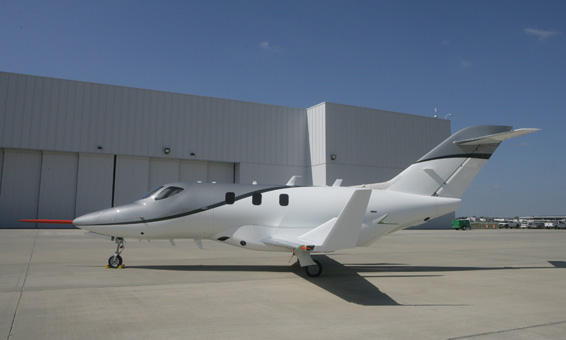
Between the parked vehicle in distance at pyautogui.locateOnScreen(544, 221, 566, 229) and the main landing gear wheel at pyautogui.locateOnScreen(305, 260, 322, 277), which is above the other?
the main landing gear wheel at pyautogui.locateOnScreen(305, 260, 322, 277)

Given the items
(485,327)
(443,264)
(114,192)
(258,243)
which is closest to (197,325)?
(485,327)

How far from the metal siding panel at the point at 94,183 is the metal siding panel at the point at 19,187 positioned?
3.03m

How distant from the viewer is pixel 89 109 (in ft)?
101

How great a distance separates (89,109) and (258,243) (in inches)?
997

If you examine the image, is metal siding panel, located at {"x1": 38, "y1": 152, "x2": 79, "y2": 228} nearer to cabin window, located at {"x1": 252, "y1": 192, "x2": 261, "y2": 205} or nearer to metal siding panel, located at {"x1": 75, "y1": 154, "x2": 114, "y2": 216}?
metal siding panel, located at {"x1": 75, "y1": 154, "x2": 114, "y2": 216}

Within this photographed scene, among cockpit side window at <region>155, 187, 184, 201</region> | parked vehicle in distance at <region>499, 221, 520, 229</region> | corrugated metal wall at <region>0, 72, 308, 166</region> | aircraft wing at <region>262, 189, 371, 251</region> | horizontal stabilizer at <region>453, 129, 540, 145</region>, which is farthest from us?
parked vehicle in distance at <region>499, 221, 520, 229</region>

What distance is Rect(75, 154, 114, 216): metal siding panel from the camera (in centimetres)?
3048

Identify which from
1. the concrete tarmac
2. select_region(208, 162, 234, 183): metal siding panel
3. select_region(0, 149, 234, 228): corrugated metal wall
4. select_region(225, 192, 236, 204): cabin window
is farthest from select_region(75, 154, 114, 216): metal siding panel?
select_region(225, 192, 236, 204): cabin window

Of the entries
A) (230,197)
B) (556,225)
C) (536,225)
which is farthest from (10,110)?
(556,225)

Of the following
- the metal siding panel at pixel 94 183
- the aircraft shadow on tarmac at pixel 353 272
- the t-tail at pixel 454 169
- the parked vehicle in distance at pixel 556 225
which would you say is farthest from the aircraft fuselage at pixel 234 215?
the parked vehicle in distance at pixel 556 225

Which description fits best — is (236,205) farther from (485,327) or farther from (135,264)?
(485,327)

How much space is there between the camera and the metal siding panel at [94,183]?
30484 mm

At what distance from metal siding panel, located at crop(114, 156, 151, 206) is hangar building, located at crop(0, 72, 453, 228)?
77 millimetres

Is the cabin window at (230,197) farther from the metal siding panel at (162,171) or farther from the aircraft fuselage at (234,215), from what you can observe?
the metal siding panel at (162,171)
